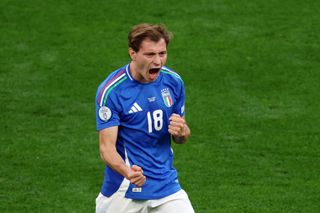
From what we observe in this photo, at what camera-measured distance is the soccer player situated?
8375 mm

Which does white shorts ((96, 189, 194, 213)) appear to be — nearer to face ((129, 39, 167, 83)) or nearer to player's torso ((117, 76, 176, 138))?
player's torso ((117, 76, 176, 138))

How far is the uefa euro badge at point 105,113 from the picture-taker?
333 inches

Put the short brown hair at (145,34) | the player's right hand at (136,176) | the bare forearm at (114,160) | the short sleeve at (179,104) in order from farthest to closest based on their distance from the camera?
the short sleeve at (179,104)
the short brown hair at (145,34)
the bare forearm at (114,160)
the player's right hand at (136,176)

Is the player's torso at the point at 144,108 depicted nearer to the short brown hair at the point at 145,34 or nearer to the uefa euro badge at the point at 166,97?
the uefa euro badge at the point at 166,97

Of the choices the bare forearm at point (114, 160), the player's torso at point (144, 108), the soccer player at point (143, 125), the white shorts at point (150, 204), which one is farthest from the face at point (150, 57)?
the white shorts at point (150, 204)

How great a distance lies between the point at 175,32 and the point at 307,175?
6.58 m

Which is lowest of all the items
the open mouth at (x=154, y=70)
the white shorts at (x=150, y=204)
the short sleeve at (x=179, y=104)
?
the white shorts at (x=150, y=204)

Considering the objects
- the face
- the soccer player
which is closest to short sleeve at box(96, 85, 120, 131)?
the soccer player

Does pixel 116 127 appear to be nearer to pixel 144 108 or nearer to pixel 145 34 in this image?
pixel 144 108

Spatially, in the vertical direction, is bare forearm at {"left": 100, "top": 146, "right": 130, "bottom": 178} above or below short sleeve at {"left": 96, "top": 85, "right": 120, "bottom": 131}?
below

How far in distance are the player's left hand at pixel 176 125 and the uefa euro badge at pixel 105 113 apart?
1.79 ft

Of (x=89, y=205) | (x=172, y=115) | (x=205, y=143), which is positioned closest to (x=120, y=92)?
(x=172, y=115)

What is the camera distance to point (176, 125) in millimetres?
8320

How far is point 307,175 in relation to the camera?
502 inches
